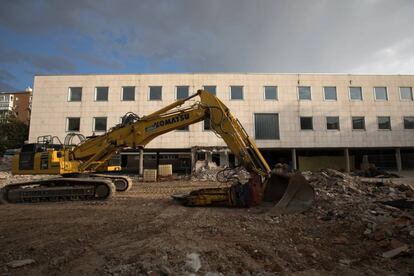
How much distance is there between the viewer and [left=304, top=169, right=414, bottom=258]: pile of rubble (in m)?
5.85

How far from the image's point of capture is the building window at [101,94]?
2957cm

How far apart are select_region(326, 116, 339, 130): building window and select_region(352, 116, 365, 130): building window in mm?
1912

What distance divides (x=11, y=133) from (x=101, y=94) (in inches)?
944

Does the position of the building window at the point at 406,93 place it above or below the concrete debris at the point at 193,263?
above

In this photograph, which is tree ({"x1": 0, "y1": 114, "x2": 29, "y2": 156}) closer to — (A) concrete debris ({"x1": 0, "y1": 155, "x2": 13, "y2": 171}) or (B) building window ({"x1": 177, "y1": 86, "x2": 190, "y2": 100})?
(A) concrete debris ({"x1": 0, "y1": 155, "x2": 13, "y2": 171})

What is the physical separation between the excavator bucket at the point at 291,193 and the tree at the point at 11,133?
145ft

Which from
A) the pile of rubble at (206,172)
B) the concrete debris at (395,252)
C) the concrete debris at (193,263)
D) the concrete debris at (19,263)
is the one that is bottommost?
the concrete debris at (19,263)

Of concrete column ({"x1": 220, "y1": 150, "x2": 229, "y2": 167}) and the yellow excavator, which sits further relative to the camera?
concrete column ({"x1": 220, "y1": 150, "x2": 229, "y2": 167})

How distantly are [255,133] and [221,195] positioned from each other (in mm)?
19620

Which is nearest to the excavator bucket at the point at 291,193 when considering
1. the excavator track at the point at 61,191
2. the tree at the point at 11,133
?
the excavator track at the point at 61,191

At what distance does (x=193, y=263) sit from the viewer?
4934 mm

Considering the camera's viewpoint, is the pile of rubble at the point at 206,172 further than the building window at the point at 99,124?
No

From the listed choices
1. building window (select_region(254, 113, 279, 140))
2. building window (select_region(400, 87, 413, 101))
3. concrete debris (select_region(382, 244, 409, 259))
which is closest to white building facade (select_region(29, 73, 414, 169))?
building window (select_region(254, 113, 279, 140))

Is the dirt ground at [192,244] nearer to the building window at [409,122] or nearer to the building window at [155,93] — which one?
the building window at [155,93]
